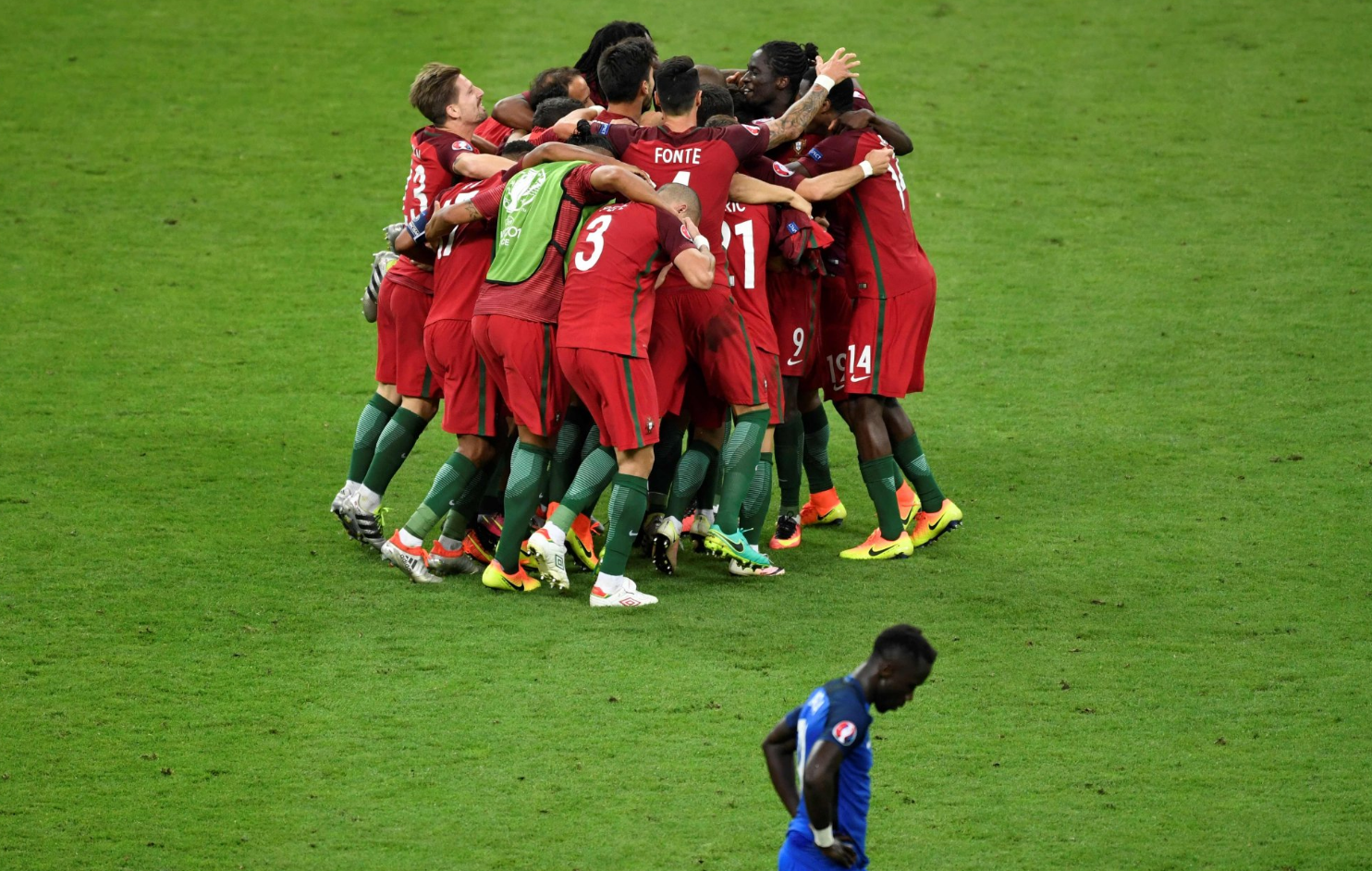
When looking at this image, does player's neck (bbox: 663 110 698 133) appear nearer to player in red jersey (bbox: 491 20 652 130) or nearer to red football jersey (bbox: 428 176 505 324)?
red football jersey (bbox: 428 176 505 324)

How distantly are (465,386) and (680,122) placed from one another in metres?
1.54

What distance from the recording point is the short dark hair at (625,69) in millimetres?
7027

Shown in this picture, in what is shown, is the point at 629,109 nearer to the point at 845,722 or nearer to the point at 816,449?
the point at 816,449

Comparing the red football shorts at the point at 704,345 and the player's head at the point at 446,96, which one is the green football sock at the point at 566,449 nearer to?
the red football shorts at the point at 704,345

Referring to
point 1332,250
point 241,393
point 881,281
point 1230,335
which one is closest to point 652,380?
point 881,281

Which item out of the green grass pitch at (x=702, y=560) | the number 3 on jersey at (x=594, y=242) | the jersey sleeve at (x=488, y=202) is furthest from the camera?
the jersey sleeve at (x=488, y=202)

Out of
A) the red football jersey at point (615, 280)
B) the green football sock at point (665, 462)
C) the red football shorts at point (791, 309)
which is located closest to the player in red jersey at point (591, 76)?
the red football shorts at point (791, 309)

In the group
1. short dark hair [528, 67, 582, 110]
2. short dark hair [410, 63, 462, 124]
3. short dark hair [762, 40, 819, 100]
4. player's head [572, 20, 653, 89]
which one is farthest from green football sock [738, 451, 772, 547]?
player's head [572, 20, 653, 89]

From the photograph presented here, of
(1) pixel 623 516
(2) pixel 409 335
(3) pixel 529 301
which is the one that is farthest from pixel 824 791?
(2) pixel 409 335

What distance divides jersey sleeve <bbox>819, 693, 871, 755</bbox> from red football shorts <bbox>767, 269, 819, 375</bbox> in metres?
3.87

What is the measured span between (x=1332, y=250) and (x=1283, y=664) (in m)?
6.48

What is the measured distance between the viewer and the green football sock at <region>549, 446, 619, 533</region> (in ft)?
22.0

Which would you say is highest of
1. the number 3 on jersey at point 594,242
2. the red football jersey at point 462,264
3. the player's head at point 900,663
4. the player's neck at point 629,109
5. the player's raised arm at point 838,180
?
the player's neck at point 629,109

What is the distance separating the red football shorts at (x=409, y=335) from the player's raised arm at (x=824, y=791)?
13.3 feet
